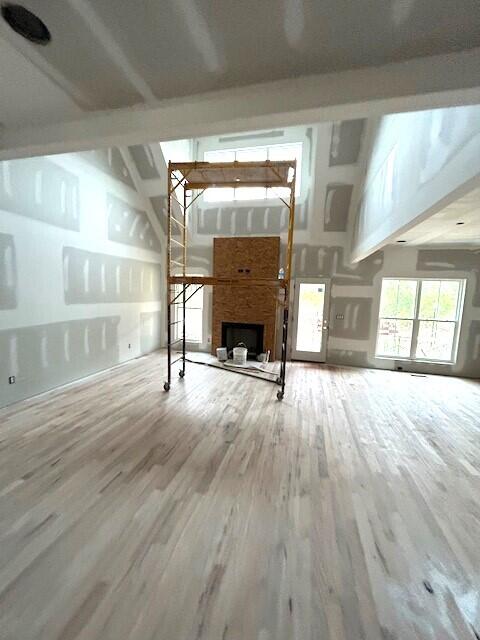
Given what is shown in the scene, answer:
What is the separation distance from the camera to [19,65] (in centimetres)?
153

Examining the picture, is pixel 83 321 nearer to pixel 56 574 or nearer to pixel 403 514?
pixel 56 574

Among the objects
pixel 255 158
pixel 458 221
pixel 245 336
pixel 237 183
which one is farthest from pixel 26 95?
pixel 245 336

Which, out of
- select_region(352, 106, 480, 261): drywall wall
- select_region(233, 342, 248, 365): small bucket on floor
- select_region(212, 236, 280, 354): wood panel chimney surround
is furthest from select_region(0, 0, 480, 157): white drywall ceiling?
select_region(233, 342, 248, 365): small bucket on floor

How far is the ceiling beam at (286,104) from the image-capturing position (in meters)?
1.34

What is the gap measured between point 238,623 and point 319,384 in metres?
3.82

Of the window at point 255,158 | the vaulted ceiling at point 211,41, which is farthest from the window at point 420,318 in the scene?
the vaulted ceiling at point 211,41

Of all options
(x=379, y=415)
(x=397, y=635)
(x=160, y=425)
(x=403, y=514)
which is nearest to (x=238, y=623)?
(x=397, y=635)

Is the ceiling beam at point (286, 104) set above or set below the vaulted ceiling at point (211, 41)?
below

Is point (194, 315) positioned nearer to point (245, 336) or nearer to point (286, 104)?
point (245, 336)

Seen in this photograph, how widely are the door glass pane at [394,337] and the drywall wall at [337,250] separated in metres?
0.18

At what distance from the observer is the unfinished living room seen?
4.20 ft

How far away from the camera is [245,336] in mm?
6527

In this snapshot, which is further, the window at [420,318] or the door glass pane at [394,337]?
the door glass pane at [394,337]

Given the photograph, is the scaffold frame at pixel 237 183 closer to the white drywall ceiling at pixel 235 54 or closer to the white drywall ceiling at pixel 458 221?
the white drywall ceiling at pixel 458 221
